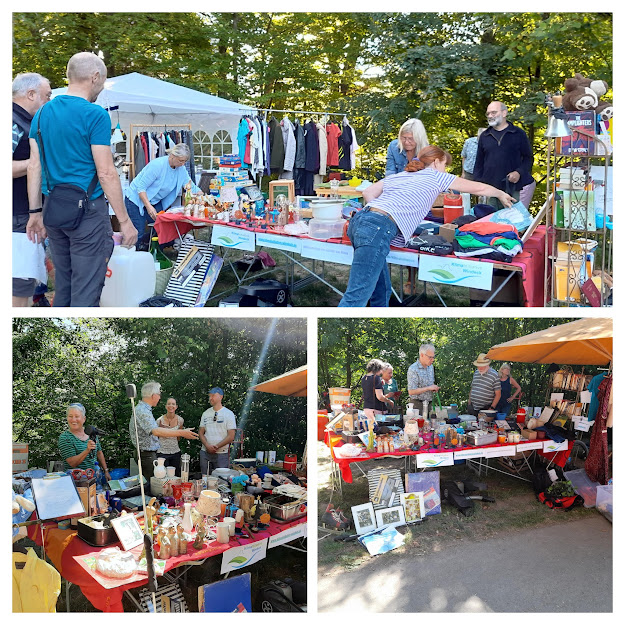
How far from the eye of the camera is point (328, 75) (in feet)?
41.2

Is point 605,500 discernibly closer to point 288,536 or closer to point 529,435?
point 529,435

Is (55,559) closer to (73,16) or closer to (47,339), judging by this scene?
(47,339)

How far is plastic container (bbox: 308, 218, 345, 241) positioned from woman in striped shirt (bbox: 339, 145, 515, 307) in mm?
556

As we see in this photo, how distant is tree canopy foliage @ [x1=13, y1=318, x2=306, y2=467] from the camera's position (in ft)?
15.8

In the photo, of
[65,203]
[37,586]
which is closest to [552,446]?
[37,586]

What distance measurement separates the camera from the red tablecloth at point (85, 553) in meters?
3.67

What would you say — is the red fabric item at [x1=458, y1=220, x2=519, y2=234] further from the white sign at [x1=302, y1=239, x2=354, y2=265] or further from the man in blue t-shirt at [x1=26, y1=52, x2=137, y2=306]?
the man in blue t-shirt at [x1=26, y1=52, x2=137, y2=306]

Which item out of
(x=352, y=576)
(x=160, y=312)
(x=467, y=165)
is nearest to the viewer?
(x=160, y=312)

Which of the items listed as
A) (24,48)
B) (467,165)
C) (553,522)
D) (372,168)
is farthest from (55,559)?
(24,48)

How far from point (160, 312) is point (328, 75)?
32.9 feet

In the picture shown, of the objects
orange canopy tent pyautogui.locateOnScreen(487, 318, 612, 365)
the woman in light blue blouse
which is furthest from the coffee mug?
the woman in light blue blouse

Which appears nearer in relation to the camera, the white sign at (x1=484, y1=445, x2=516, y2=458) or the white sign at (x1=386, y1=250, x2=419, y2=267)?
the white sign at (x1=386, y1=250, x2=419, y2=267)

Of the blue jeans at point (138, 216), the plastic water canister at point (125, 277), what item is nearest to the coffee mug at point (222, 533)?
the plastic water canister at point (125, 277)

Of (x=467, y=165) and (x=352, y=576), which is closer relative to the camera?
(x=352, y=576)
